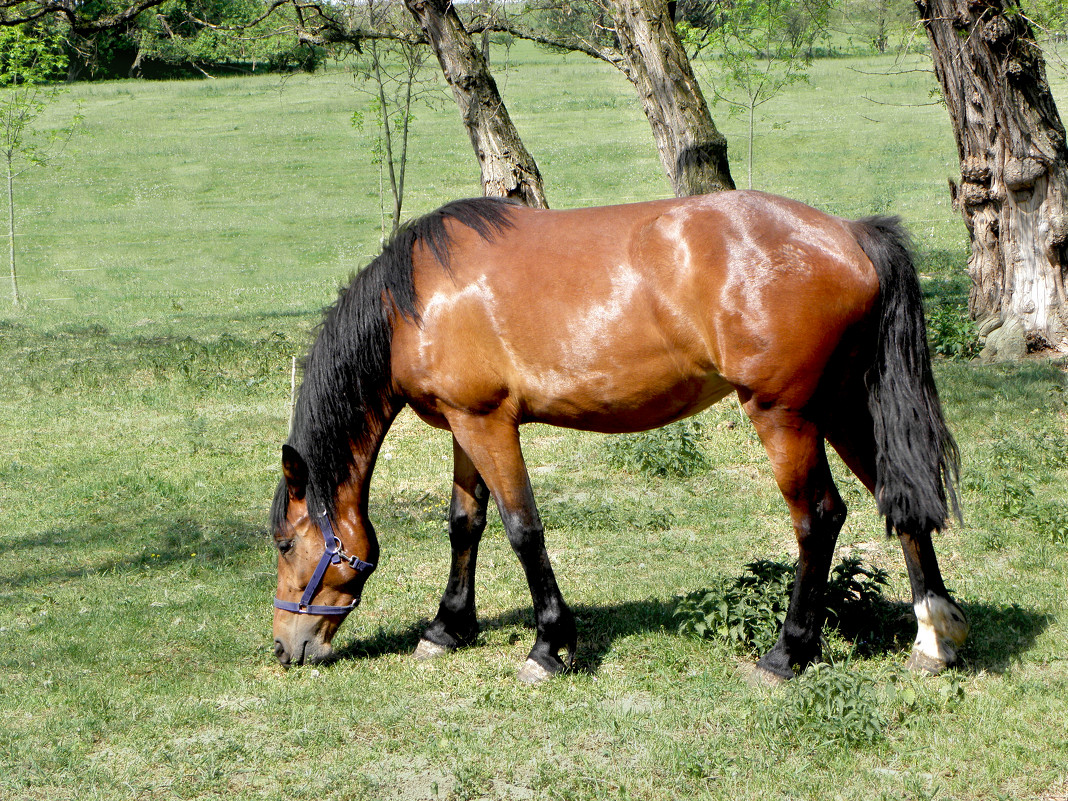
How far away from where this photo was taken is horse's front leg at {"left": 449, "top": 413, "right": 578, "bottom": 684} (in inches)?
181

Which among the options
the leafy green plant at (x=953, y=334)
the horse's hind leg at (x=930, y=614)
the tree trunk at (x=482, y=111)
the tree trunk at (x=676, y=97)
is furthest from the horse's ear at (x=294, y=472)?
the leafy green plant at (x=953, y=334)

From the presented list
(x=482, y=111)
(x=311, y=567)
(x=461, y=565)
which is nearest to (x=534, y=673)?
(x=461, y=565)

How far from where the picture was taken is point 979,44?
29.1 ft

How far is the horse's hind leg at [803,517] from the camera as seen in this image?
4180 mm

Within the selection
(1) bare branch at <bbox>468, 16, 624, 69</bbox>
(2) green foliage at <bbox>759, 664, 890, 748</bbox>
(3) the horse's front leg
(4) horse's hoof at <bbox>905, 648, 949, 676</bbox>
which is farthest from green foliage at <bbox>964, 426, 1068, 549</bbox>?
(1) bare branch at <bbox>468, 16, 624, 69</bbox>

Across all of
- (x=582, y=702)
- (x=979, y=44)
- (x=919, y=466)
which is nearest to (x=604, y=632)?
(x=582, y=702)

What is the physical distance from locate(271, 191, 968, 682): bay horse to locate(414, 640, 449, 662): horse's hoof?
0.06 ft

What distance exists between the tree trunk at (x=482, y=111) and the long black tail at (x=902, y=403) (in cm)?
601

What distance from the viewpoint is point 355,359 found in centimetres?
463

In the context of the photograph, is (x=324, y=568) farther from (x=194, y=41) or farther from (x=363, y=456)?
(x=194, y=41)

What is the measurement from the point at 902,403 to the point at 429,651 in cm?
258

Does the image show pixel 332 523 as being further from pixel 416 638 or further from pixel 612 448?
pixel 612 448

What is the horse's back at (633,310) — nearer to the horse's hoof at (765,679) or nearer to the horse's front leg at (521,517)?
the horse's front leg at (521,517)

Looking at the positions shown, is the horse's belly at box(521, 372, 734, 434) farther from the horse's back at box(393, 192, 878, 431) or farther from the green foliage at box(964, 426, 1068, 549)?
the green foliage at box(964, 426, 1068, 549)
